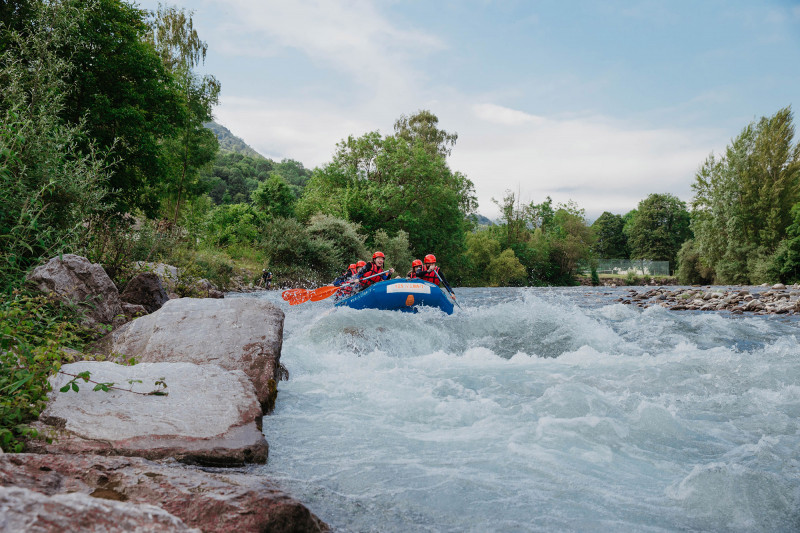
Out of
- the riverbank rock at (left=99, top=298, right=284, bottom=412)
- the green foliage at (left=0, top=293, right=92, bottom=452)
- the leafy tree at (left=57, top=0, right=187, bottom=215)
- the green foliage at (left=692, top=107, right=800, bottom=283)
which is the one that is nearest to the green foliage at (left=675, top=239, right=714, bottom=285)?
the green foliage at (left=692, top=107, right=800, bottom=283)

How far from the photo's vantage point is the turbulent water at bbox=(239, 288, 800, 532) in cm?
265

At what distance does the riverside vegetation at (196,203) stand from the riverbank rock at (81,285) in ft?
0.53

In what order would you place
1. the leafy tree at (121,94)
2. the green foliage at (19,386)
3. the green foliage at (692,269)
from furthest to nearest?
1. the green foliage at (692,269)
2. the leafy tree at (121,94)
3. the green foliage at (19,386)

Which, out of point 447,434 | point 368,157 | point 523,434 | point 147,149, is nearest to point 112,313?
point 447,434

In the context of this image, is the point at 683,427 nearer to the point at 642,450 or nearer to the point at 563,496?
the point at 642,450

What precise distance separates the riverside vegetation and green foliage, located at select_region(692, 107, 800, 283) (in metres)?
0.09

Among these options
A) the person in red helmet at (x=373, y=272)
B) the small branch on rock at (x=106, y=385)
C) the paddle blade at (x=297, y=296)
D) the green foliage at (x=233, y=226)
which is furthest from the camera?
the green foliage at (x=233, y=226)

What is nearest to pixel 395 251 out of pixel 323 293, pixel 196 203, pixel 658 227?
pixel 196 203

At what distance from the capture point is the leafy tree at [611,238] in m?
73.3

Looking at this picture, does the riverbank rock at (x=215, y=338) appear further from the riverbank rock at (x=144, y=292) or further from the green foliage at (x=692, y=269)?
the green foliage at (x=692, y=269)

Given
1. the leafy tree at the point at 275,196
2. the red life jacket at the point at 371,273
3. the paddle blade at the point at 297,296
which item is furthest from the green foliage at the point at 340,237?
the red life jacket at the point at 371,273

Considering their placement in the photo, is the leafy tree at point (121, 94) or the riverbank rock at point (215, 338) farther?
the leafy tree at point (121, 94)

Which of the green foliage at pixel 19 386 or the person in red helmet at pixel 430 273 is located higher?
the person in red helmet at pixel 430 273

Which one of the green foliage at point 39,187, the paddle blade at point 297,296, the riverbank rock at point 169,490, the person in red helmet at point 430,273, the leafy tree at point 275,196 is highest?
the leafy tree at point 275,196
